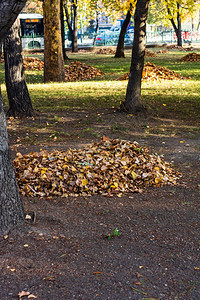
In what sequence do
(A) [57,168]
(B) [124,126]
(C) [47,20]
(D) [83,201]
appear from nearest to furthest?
(D) [83,201] → (A) [57,168] → (B) [124,126] → (C) [47,20]

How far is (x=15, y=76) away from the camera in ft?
29.6

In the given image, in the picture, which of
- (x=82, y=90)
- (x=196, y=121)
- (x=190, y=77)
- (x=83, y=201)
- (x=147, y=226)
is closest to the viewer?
(x=147, y=226)

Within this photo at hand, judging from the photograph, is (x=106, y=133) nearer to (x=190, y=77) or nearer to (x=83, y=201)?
(x=83, y=201)

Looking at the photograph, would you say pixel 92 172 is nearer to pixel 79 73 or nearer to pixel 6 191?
pixel 6 191

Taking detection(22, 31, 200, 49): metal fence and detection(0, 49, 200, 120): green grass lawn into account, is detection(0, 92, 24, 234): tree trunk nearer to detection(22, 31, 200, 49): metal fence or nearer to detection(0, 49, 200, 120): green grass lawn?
detection(0, 49, 200, 120): green grass lawn

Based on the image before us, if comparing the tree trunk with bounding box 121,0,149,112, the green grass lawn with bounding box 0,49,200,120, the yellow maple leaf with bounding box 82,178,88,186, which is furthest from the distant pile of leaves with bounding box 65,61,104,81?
the yellow maple leaf with bounding box 82,178,88,186

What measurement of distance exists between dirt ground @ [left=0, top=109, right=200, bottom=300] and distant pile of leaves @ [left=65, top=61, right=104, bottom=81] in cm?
1147

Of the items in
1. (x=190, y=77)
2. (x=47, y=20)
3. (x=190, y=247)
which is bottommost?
(x=190, y=247)

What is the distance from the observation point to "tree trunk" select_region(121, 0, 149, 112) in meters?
8.89

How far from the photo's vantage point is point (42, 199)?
191 inches

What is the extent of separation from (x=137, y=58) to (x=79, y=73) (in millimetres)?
8371

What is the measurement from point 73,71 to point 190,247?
14396 millimetres

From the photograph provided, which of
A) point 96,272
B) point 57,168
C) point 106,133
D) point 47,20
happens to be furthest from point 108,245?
point 47,20

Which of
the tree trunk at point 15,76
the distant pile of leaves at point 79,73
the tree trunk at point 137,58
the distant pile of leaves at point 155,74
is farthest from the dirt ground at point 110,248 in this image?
the distant pile of leaves at point 79,73
